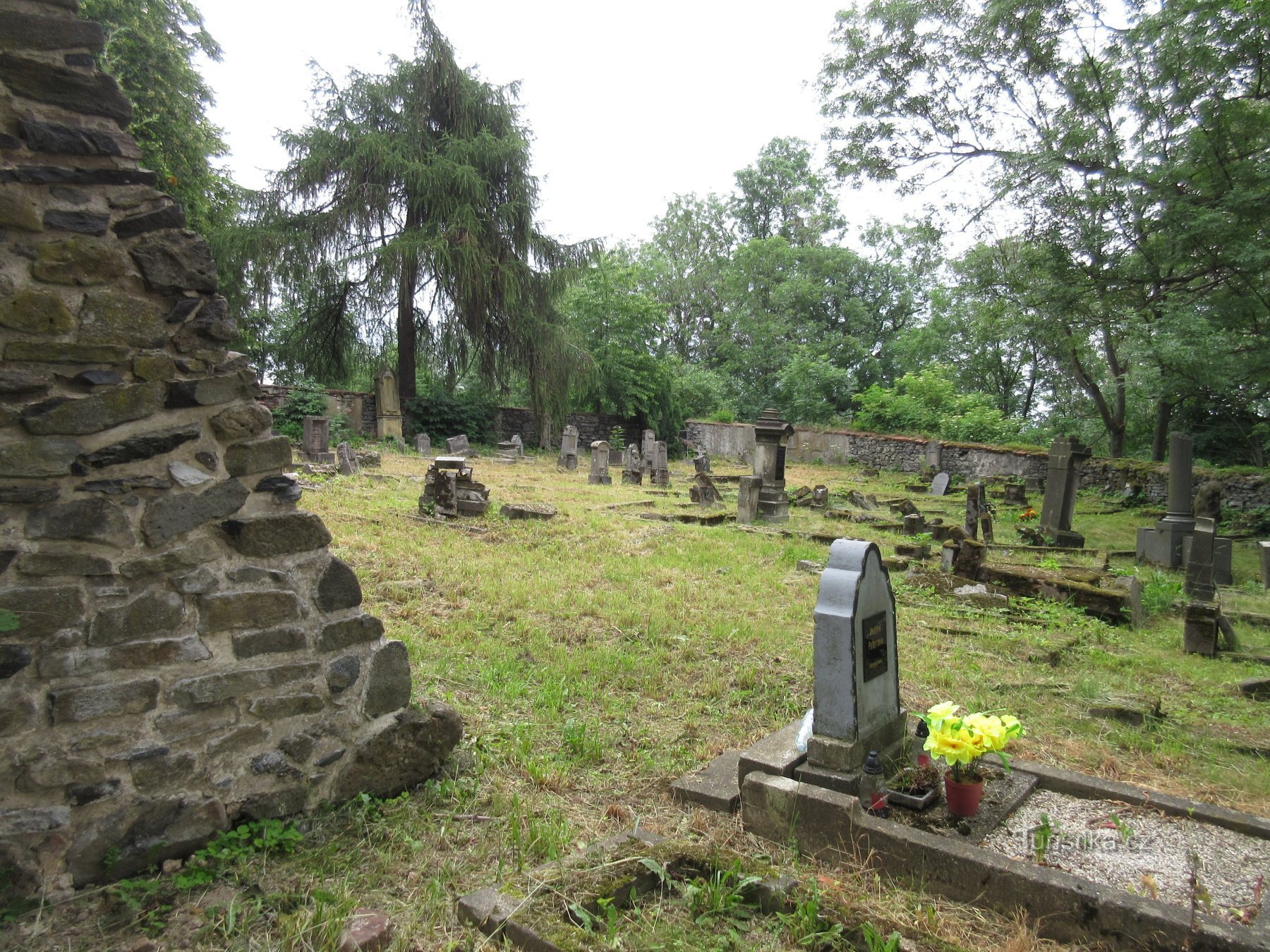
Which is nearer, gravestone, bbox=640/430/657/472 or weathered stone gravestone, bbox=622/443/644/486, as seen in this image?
weathered stone gravestone, bbox=622/443/644/486

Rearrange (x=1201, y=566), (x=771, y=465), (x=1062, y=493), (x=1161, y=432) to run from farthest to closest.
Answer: (x=1161, y=432), (x=771, y=465), (x=1062, y=493), (x=1201, y=566)

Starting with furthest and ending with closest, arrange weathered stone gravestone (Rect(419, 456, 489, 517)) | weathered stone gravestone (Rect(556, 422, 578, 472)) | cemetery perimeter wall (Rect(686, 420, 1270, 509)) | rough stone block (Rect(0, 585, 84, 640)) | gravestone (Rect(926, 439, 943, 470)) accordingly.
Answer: gravestone (Rect(926, 439, 943, 470)) < weathered stone gravestone (Rect(556, 422, 578, 472)) < cemetery perimeter wall (Rect(686, 420, 1270, 509)) < weathered stone gravestone (Rect(419, 456, 489, 517)) < rough stone block (Rect(0, 585, 84, 640))

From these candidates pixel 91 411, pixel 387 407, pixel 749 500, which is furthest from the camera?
pixel 387 407

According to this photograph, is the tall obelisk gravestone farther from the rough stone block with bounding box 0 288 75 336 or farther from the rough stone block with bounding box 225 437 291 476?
the rough stone block with bounding box 0 288 75 336

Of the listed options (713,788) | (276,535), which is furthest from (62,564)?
(713,788)

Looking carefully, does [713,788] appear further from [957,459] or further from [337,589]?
[957,459]

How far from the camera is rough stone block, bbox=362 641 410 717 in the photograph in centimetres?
335

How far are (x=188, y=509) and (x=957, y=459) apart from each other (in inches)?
903

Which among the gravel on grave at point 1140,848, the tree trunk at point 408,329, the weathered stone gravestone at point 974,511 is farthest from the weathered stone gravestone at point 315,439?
the gravel on grave at point 1140,848

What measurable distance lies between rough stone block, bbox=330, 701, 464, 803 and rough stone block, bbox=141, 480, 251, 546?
113 cm

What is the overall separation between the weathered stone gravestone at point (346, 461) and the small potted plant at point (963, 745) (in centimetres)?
1282

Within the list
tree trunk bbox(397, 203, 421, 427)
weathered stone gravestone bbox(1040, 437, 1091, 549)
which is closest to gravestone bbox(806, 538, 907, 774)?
weathered stone gravestone bbox(1040, 437, 1091, 549)

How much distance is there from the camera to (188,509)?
9.50 ft

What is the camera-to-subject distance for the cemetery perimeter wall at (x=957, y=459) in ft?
50.6
